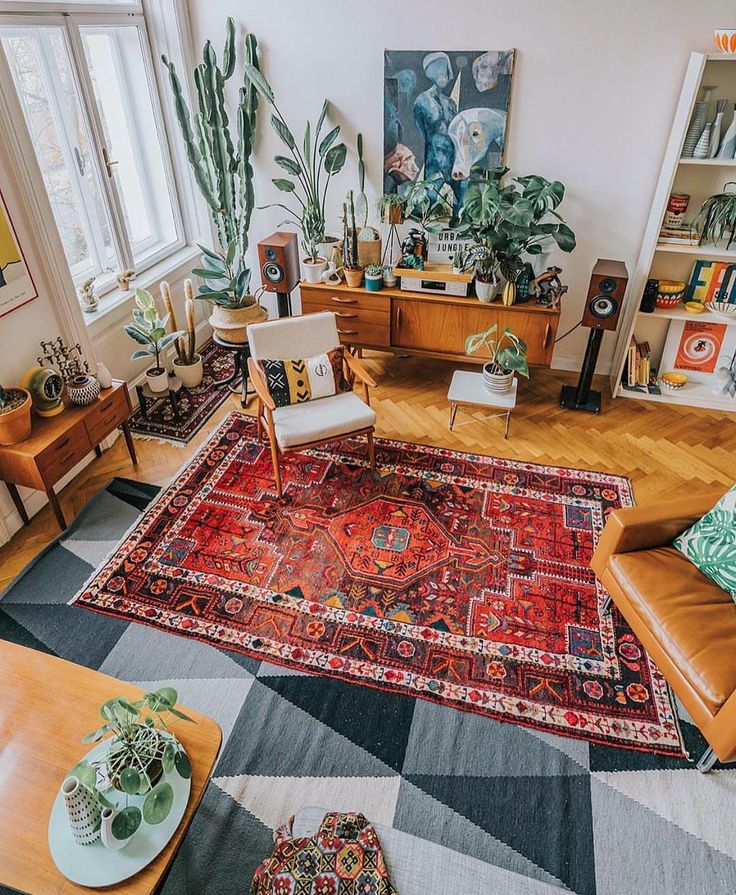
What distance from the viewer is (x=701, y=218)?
12.5ft

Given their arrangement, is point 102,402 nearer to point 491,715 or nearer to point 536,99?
point 491,715

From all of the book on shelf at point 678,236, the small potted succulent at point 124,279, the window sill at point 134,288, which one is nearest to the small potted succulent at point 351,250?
the window sill at point 134,288

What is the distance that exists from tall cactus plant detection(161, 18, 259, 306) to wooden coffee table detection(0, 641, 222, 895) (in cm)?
287

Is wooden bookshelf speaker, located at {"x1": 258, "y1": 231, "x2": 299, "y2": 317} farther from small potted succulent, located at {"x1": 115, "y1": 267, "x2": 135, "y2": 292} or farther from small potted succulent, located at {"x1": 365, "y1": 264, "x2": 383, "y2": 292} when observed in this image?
A: small potted succulent, located at {"x1": 115, "y1": 267, "x2": 135, "y2": 292}

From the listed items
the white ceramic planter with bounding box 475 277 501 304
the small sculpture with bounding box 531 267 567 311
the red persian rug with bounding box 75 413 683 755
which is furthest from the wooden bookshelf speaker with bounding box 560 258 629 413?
the red persian rug with bounding box 75 413 683 755

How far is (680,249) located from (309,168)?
2513 mm

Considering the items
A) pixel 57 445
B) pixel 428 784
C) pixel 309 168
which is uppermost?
pixel 309 168

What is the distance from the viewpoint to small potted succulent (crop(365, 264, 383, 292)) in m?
4.23

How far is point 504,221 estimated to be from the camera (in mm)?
3828

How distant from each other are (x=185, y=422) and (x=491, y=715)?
269 centimetres

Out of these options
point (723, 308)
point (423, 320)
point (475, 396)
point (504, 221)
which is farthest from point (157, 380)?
point (723, 308)

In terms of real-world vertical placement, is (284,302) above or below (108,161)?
below


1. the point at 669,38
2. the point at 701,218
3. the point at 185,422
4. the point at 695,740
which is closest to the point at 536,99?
the point at 669,38

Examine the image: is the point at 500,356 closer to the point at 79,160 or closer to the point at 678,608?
the point at 678,608
